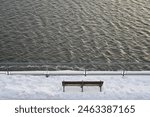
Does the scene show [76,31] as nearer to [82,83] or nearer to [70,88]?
[70,88]

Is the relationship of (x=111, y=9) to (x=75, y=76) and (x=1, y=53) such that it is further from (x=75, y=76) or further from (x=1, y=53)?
(x=75, y=76)

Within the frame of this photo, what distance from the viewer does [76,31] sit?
4178 centimetres

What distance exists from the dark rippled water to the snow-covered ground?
1016cm

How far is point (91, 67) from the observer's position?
35.2m

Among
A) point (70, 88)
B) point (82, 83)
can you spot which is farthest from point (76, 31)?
point (82, 83)

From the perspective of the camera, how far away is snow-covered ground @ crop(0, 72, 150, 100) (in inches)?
898

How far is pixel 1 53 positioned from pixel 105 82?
54.4 feet

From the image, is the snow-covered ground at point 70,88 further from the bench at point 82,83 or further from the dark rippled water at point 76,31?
the dark rippled water at point 76,31

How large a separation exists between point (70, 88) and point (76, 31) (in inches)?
740

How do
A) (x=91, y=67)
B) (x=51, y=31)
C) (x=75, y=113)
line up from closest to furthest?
(x=75, y=113) → (x=91, y=67) → (x=51, y=31)

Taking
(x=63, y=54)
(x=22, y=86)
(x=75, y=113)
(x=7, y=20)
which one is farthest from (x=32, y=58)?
(x=75, y=113)

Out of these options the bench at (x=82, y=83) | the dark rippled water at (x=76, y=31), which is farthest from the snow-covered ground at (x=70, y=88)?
the dark rippled water at (x=76, y=31)

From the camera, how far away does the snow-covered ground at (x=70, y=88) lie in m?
22.8

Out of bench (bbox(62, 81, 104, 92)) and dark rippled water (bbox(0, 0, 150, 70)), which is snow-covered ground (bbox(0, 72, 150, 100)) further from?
dark rippled water (bbox(0, 0, 150, 70))
